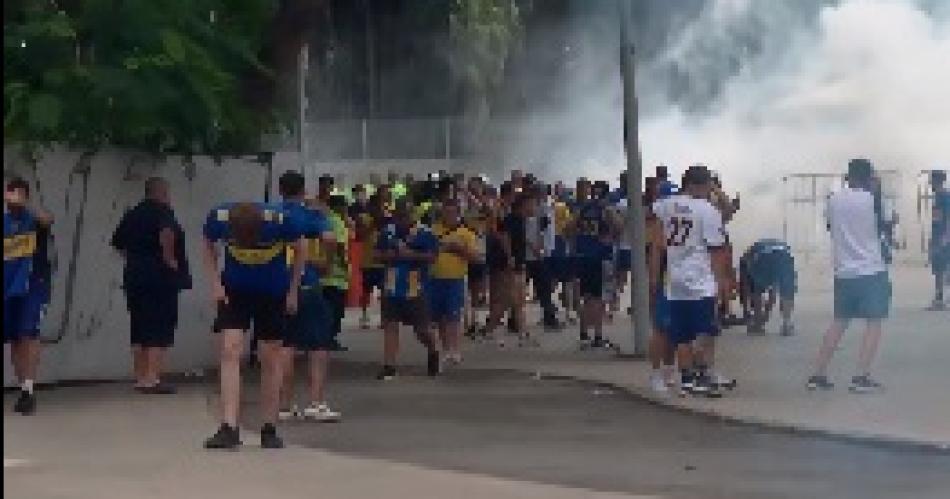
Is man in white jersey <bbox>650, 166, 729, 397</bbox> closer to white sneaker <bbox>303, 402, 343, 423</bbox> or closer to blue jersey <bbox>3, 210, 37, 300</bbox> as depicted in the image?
white sneaker <bbox>303, 402, 343, 423</bbox>

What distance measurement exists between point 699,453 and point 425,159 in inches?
1256

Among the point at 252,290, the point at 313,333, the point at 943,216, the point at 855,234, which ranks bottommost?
the point at 313,333

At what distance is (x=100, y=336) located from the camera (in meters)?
14.3

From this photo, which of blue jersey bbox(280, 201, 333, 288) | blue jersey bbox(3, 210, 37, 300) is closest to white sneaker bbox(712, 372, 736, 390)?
blue jersey bbox(280, 201, 333, 288)

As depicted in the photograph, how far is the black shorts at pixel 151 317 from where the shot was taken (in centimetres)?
1366

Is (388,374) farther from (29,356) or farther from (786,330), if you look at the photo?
(786,330)

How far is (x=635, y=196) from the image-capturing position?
16109 millimetres

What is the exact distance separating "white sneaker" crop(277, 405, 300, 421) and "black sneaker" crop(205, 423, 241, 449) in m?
1.72

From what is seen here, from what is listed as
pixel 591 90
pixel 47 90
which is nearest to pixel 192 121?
pixel 47 90

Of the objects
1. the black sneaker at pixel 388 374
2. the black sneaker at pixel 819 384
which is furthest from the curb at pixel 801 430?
the black sneaker at pixel 388 374

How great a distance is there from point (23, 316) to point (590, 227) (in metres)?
7.24

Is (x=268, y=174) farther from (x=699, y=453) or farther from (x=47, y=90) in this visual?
(x=699, y=453)

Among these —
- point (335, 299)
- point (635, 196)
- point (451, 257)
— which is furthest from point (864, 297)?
point (335, 299)

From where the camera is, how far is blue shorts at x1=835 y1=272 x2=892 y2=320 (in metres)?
13.0
